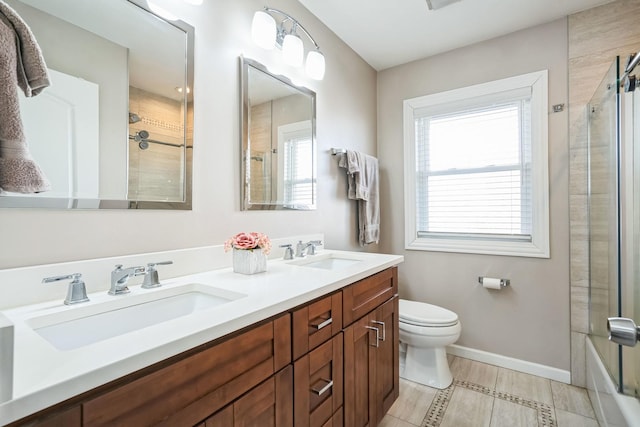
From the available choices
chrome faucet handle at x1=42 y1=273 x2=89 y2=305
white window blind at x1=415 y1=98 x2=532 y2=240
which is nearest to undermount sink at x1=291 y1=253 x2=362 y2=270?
chrome faucet handle at x1=42 y1=273 x2=89 y2=305

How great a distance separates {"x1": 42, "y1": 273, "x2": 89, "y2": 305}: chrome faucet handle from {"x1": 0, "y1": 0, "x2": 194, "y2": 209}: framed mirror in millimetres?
213

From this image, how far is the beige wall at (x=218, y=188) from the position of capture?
0.90m

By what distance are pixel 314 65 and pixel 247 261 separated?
1228 mm

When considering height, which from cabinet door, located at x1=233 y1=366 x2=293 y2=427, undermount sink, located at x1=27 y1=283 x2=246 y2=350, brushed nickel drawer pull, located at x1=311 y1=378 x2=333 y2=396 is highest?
undermount sink, located at x1=27 y1=283 x2=246 y2=350

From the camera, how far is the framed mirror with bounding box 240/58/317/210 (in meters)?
1.50

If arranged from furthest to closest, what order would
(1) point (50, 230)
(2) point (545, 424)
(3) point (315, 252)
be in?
(3) point (315, 252), (2) point (545, 424), (1) point (50, 230)

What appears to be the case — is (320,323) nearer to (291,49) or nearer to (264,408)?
(264,408)

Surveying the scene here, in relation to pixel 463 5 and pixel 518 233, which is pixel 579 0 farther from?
pixel 518 233

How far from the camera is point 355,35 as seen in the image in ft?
7.26

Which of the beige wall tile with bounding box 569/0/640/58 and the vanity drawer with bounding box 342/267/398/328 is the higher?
the beige wall tile with bounding box 569/0/640/58

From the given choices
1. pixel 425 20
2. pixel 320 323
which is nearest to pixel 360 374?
pixel 320 323

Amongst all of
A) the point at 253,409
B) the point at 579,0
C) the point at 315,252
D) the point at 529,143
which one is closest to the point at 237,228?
the point at 315,252

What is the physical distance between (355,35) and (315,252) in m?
1.59

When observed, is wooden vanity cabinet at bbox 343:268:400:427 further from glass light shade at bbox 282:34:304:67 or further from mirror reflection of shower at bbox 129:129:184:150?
glass light shade at bbox 282:34:304:67
